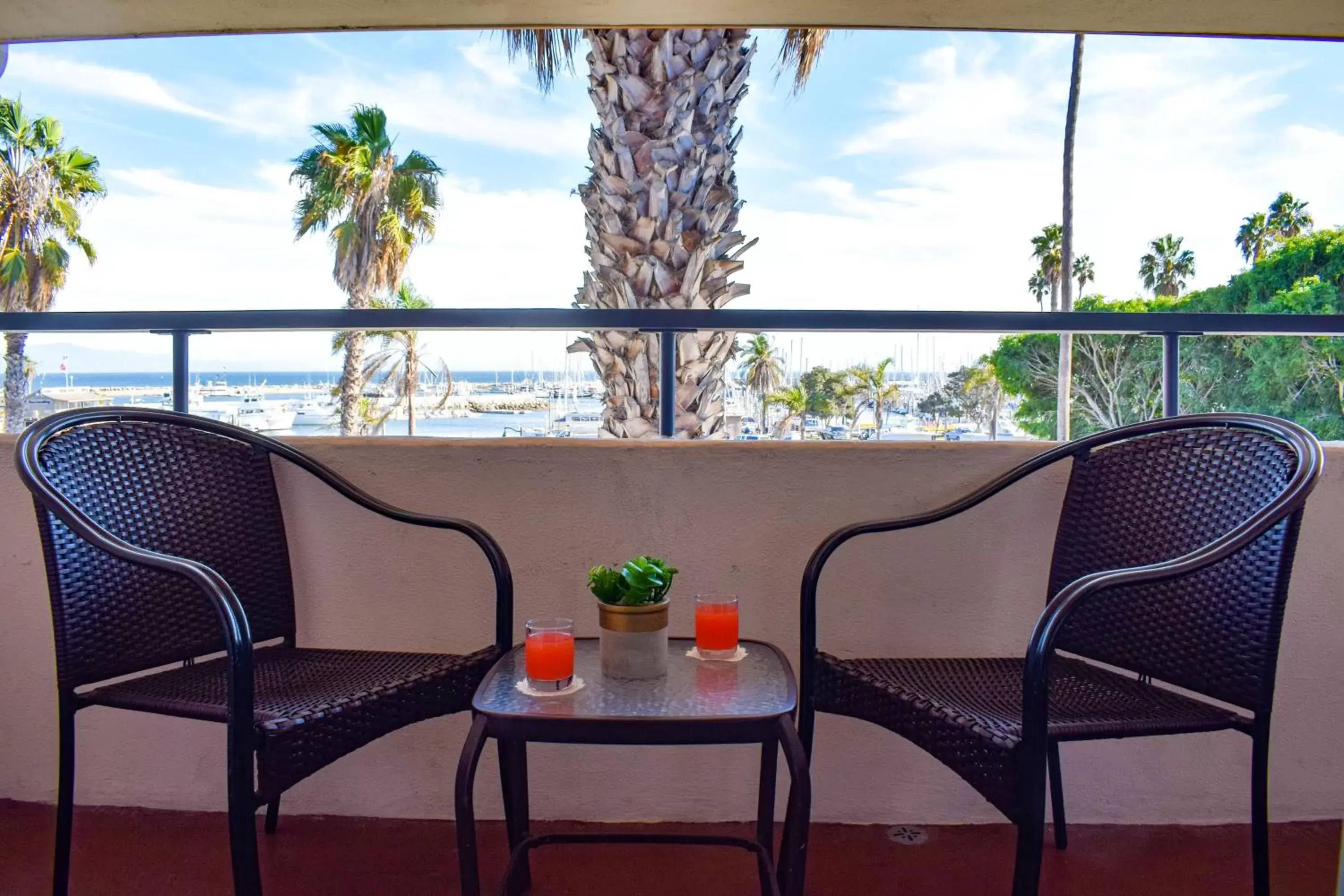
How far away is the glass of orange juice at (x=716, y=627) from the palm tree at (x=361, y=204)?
591 inches

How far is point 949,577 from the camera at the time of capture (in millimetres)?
1801

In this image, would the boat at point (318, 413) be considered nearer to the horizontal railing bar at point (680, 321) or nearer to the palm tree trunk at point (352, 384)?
the palm tree trunk at point (352, 384)

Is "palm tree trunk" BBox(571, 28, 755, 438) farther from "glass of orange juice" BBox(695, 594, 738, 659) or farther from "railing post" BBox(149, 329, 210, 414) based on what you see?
"glass of orange juice" BBox(695, 594, 738, 659)

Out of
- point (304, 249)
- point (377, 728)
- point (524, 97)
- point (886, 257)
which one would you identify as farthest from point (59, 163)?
point (886, 257)

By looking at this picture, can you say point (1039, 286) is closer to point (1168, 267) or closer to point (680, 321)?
point (1168, 267)

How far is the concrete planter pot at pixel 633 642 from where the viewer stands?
122 cm

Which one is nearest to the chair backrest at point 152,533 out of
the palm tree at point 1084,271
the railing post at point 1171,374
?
the railing post at point 1171,374

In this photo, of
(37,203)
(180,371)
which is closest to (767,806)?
(180,371)

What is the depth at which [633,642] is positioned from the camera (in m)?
1.22

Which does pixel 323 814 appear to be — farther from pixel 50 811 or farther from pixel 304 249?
pixel 304 249

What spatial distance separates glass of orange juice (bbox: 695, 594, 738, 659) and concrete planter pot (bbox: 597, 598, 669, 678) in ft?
0.40

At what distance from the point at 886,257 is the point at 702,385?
1004 inches

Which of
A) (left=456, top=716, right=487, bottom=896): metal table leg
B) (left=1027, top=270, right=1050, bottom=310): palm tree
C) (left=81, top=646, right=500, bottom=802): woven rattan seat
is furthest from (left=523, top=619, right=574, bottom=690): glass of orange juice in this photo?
(left=1027, top=270, right=1050, bottom=310): palm tree

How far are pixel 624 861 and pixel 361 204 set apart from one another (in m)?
15.9
